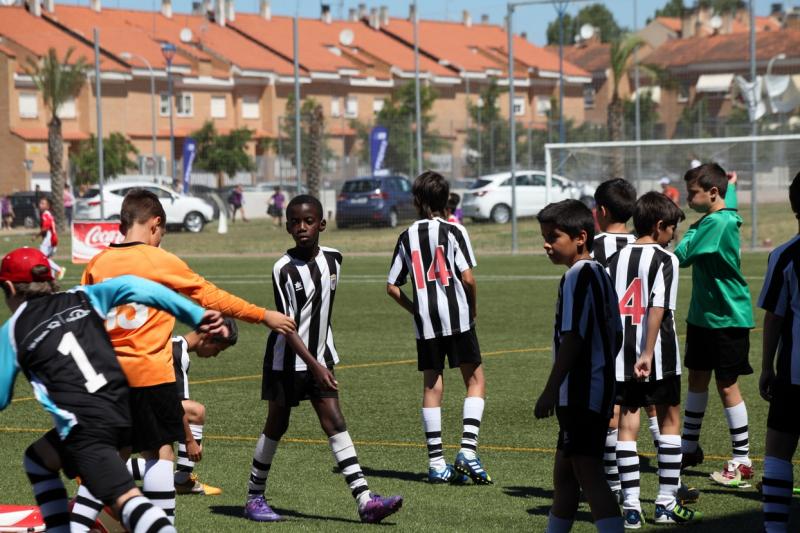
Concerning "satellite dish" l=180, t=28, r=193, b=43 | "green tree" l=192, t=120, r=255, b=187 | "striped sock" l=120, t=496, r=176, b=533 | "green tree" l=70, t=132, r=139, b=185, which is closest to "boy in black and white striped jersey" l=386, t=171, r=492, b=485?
"striped sock" l=120, t=496, r=176, b=533

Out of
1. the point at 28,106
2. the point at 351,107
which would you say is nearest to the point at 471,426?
the point at 28,106

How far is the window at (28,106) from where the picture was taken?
69.8 meters

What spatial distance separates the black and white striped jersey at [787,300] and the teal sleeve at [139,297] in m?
2.82

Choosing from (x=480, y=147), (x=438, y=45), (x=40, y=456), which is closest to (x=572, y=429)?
(x=40, y=456)

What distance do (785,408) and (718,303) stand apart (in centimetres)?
193

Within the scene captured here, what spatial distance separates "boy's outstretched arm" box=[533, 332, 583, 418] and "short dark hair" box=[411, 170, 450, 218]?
2.92m

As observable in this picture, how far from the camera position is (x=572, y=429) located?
20.0ft

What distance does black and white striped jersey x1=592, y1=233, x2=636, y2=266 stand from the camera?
7.52m

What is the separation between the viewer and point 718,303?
833cm

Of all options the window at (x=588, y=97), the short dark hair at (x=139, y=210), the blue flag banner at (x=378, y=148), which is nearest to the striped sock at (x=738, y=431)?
the short dark hair at (x=139, y=210)

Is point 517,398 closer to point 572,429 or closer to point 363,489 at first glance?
point 363,489

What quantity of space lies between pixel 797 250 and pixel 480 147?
1567 inches

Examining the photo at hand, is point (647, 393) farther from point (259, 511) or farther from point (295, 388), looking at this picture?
point (259, 511)

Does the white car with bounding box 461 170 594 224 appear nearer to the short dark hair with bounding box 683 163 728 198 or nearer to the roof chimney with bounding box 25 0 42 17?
the short dark hair with bounding box 683 163 728 198
